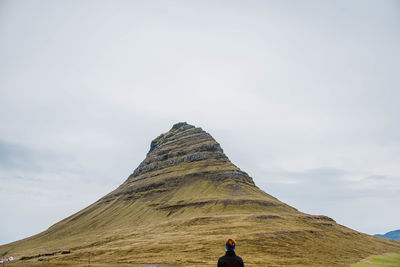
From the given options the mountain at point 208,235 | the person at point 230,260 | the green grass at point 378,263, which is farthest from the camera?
the mountain at point 208,235

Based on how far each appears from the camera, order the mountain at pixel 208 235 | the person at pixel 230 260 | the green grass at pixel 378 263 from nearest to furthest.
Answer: the person at pixel 230 260 < the green grass at pixel 378 263 < the mountain at pixel 208 235

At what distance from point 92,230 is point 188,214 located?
58.8 meters

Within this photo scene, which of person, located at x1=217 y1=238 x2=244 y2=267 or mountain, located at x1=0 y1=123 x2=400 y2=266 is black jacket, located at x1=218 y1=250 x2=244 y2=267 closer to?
person, located at x1=217 y1=238 x2=244 y2=267

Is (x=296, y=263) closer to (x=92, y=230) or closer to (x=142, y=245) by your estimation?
(x=142, y=245)

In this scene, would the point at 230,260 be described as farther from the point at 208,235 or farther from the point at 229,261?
the point at 208,235

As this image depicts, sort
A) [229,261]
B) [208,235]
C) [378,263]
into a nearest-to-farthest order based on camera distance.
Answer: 1. [229,261]
2. [378,263]
3. [208,235]

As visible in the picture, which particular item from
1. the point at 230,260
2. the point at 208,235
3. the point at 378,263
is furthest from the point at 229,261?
the point at 208,235

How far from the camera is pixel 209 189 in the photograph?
19150 centimetres

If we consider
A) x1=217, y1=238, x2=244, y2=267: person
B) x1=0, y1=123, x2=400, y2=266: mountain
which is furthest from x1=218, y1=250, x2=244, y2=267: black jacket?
x1=0, y1=123, x2=400, y2=266: mountain

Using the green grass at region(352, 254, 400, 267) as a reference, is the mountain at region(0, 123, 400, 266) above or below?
above

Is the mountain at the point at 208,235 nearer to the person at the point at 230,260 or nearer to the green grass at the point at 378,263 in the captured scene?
the green grass at the point at 378,263

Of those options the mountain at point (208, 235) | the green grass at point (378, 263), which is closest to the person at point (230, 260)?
the mountain at point (208, 235)

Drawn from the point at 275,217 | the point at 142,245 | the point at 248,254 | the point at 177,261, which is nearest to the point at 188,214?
the point at 275,217

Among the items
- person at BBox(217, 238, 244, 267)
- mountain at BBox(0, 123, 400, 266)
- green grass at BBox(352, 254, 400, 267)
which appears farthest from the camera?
mountain at BBox(0, 123, 400, 266)
